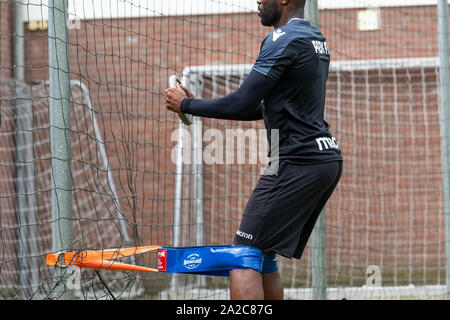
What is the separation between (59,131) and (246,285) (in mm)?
1630

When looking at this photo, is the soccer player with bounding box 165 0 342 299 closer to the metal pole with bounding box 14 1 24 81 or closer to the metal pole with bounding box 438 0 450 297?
the metal pole with bounding box 438 0 450 297

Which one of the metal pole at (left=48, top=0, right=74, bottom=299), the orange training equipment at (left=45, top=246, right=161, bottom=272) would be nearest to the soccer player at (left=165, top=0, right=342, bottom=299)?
the orange training equipment at (left=45, top=246, right=161, bottom=272)

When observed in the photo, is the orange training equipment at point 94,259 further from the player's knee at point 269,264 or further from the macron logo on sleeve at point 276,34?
the macron logo on sleeve at point 276,34

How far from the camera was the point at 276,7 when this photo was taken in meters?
3.88

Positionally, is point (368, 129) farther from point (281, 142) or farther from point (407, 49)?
point (281, 142)

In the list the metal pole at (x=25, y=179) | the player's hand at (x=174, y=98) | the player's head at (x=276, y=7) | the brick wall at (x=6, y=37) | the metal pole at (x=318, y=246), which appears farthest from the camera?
the brick wall at (x=6, y=37)

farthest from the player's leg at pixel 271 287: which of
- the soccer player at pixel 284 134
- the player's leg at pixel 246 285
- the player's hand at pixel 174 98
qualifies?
the player's hand at pixel 174 98

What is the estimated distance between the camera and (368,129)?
9.45 metres

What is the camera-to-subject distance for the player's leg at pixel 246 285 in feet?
11.7

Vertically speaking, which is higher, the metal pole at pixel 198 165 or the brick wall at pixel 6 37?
the brick wall at pixel 6 37

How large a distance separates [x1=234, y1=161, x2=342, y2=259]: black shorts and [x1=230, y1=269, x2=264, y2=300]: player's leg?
144mm

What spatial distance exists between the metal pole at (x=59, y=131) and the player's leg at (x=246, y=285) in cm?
127

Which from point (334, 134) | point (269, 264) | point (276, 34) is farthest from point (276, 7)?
point (334, 134)
